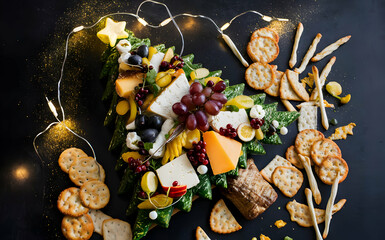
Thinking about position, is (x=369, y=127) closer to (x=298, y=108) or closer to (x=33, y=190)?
(x=298, y=108)

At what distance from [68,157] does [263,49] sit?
85.3 inches

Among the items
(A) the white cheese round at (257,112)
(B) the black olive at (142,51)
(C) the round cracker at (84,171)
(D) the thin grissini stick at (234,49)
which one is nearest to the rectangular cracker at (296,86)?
(D) the thin grissini stick at (234,49)

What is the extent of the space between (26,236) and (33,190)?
38cm

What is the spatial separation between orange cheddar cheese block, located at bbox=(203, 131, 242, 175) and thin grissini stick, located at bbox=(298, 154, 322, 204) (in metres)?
0.88

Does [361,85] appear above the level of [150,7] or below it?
below

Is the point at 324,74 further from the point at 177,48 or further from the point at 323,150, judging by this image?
the point at 177,48

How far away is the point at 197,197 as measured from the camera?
3.18 metres

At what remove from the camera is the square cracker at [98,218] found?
3.03m

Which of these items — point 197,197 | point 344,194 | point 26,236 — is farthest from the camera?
point 344,194

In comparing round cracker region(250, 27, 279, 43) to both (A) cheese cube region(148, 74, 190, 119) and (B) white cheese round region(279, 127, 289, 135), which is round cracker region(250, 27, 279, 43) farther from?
(A) cheese cube region(148, 74, 190, 119)

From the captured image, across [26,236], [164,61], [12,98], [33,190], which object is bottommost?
[26,236]

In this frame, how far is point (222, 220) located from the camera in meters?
3.15

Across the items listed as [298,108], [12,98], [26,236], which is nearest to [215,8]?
[298,108]

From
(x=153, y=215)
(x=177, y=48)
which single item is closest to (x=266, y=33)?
(x=177, y=48)
